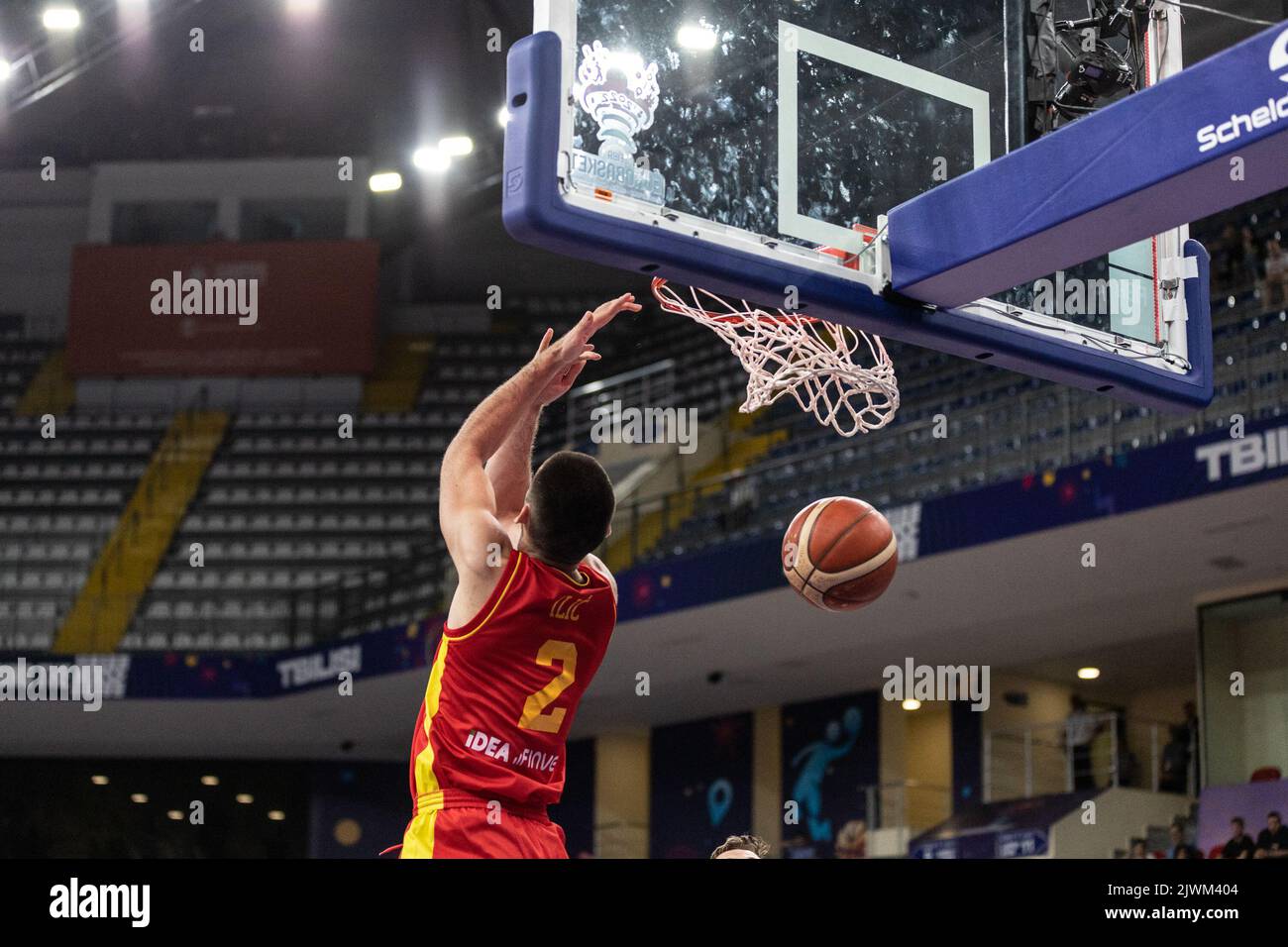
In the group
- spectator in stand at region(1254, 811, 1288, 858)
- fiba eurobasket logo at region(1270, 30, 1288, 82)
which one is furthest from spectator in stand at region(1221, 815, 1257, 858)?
fiba eurobasket logo at region(1270, 30, 1288, 82)

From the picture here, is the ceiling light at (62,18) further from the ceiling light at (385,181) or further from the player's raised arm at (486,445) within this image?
the player's raised arm at (486,445)

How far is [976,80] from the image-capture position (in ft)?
16.7

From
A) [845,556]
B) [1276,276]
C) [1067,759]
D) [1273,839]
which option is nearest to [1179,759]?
[1067,759]

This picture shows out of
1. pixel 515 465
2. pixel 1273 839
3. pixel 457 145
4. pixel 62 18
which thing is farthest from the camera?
pixel 457 145

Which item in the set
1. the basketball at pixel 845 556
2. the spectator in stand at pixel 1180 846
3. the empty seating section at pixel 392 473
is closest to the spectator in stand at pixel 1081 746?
the spectator in stand at pixel 1180 846

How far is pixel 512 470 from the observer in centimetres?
409

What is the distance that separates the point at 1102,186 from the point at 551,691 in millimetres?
1977

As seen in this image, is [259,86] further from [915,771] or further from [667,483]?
[915,771]

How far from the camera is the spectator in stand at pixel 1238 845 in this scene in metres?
10.7

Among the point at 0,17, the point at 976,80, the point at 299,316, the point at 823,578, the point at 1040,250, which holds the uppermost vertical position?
the point at 0,17

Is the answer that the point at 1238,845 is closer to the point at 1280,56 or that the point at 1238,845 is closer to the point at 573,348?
the point at 1280,56

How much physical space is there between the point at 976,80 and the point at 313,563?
45.9ft

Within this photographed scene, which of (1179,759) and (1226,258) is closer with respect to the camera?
(1226,258)
